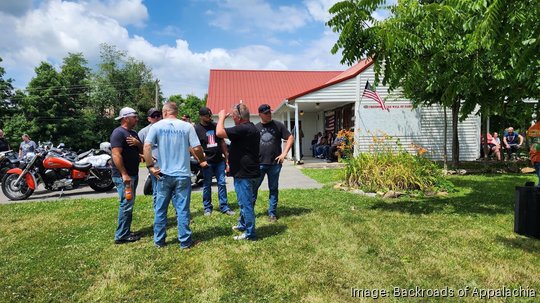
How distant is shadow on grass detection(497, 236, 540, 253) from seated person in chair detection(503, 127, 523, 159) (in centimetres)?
1353

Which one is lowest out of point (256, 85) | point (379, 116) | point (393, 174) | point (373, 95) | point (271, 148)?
point (393, 174)

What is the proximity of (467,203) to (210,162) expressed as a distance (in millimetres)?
5139

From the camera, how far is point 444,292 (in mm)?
3336

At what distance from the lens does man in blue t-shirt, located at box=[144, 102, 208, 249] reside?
4434 millimetres

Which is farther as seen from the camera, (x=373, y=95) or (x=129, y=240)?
(x=373, y=95)

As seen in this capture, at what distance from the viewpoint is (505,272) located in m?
3.73

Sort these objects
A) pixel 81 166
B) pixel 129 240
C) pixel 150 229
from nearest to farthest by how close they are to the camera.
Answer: pixel 129 240, pixel 150 229, pixel 81 166

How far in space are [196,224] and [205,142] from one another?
4.75ft

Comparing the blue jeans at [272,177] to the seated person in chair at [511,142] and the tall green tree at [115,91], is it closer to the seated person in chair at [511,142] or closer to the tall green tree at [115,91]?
the seated person in chair at [511,142]

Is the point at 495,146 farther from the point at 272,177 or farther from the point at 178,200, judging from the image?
the point at 178,200

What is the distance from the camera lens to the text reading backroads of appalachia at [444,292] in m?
3.27

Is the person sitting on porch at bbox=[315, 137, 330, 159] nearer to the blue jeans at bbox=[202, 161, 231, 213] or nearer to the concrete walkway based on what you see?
the concrete walkway

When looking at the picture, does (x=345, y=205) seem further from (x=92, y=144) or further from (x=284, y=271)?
(x=92, y=144)

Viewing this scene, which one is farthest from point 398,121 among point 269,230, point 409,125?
point 269,230
